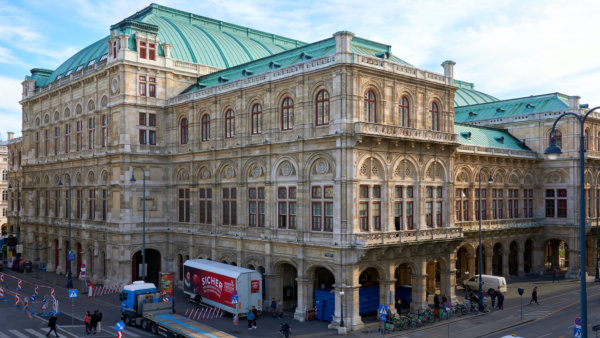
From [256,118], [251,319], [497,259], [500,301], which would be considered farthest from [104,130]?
[497,259]

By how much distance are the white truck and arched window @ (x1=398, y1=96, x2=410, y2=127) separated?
16.4 meters

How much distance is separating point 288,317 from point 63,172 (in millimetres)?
38101

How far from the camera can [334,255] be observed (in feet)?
123

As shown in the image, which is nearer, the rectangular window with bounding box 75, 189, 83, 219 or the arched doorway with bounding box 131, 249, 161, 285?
the arched doorway with bounding box 131, 249, 161, 285

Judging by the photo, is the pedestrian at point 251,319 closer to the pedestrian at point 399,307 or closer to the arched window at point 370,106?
the pedestrian at point 399,307

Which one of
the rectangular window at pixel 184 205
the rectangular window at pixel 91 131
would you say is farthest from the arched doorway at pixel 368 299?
the rectangular window at pixel 91 131

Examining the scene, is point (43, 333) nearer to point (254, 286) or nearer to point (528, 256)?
point (254, 286)

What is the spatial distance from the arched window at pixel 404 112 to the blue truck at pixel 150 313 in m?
21.7

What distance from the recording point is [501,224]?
58188mm

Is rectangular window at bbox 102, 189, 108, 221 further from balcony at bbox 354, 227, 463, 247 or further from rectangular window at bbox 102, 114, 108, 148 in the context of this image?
balcony at bbox 354, 227, 463, 247

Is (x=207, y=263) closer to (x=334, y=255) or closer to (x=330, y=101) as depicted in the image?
(x=334, y=255)

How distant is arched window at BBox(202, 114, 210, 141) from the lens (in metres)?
50.2

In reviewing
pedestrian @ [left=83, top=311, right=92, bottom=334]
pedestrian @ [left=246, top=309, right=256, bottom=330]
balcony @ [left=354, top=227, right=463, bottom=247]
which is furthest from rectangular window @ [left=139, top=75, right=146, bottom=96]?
balcony @ [left=354, top=227, right=463, bottom=247]

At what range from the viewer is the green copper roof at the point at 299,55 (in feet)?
142
